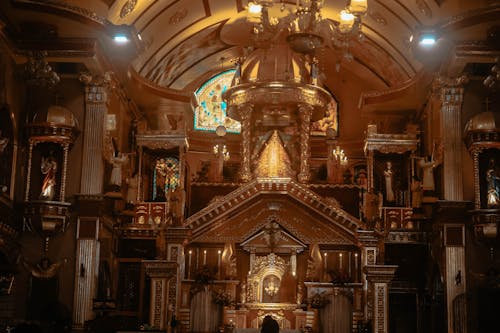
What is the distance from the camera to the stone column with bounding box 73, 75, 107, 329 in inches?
868

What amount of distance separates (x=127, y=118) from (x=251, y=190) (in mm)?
5048

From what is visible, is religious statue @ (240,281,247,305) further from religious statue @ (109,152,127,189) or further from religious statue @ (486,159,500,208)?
religious statue @ (486,159,500,208)

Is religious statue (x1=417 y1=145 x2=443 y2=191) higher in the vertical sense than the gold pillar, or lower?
higher

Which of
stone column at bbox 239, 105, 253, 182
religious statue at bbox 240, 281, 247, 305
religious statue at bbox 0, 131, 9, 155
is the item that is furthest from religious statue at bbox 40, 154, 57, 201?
stone column at bbox 239, 105, 253, 182

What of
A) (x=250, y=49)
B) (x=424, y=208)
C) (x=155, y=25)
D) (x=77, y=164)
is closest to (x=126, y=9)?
(x=155, y=25)

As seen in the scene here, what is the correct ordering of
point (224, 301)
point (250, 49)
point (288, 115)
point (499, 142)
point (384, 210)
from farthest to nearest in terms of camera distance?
point (250, 49) → point (288, 115) → point (384, 210) → point (224, 301) → point (499, 142)

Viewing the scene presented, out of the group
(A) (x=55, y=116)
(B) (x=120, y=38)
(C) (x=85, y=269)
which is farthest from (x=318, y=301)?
(B) (x=120, y=38)

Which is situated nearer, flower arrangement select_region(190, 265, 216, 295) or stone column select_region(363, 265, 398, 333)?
stone column select_region(363, 265, 398, 333)

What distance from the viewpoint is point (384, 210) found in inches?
1034

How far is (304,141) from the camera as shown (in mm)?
27562

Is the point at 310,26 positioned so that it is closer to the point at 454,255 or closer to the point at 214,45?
the point at 454,255

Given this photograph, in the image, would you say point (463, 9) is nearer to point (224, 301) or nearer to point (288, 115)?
point (288, 115)

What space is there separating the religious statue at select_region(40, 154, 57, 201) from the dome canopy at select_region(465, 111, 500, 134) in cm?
1050

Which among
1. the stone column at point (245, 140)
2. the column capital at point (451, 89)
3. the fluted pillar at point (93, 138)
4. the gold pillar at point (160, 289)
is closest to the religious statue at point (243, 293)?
Answer: the gold pillar at point (160, 289)
